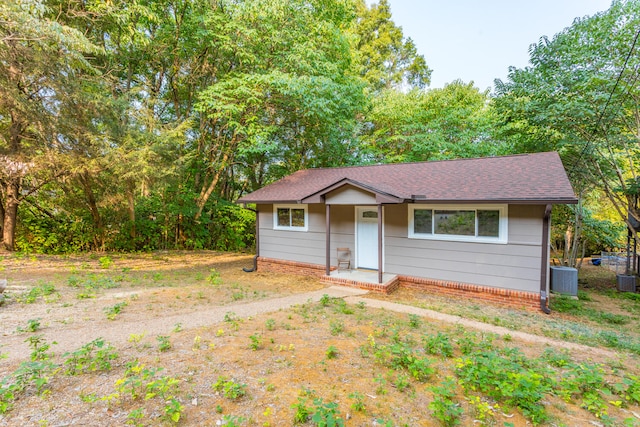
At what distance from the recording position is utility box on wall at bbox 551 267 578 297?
7965 mm

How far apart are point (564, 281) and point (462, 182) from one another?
4.02 m

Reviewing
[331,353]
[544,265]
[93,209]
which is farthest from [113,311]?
[544,265]

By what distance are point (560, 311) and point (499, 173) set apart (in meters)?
3.44

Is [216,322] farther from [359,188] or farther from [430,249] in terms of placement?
[430,249]

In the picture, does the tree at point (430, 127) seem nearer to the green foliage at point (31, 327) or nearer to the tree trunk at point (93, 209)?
the tree trunk at point (93, 209)

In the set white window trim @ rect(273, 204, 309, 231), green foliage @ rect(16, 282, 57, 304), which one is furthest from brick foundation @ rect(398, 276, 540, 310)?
green foliage @ rect(16, 282, 57, 304)

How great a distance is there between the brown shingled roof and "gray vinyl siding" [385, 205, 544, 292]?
51 centimetres

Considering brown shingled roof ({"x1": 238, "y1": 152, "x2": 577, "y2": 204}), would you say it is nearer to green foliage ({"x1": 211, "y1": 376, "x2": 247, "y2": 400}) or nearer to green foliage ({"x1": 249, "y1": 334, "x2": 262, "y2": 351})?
green foliage ({"x1": 249, "y1": 334, "x2": 262, "y2": 351})

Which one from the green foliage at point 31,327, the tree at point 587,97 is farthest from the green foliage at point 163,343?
the tree at point 587,97

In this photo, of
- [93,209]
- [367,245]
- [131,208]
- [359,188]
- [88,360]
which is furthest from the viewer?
[131,208]

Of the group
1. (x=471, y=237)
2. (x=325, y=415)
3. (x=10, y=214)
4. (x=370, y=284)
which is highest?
(x=10, y=214)

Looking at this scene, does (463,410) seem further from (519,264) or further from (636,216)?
(636,216)

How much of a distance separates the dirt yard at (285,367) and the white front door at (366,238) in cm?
247

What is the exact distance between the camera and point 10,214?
1031cm
